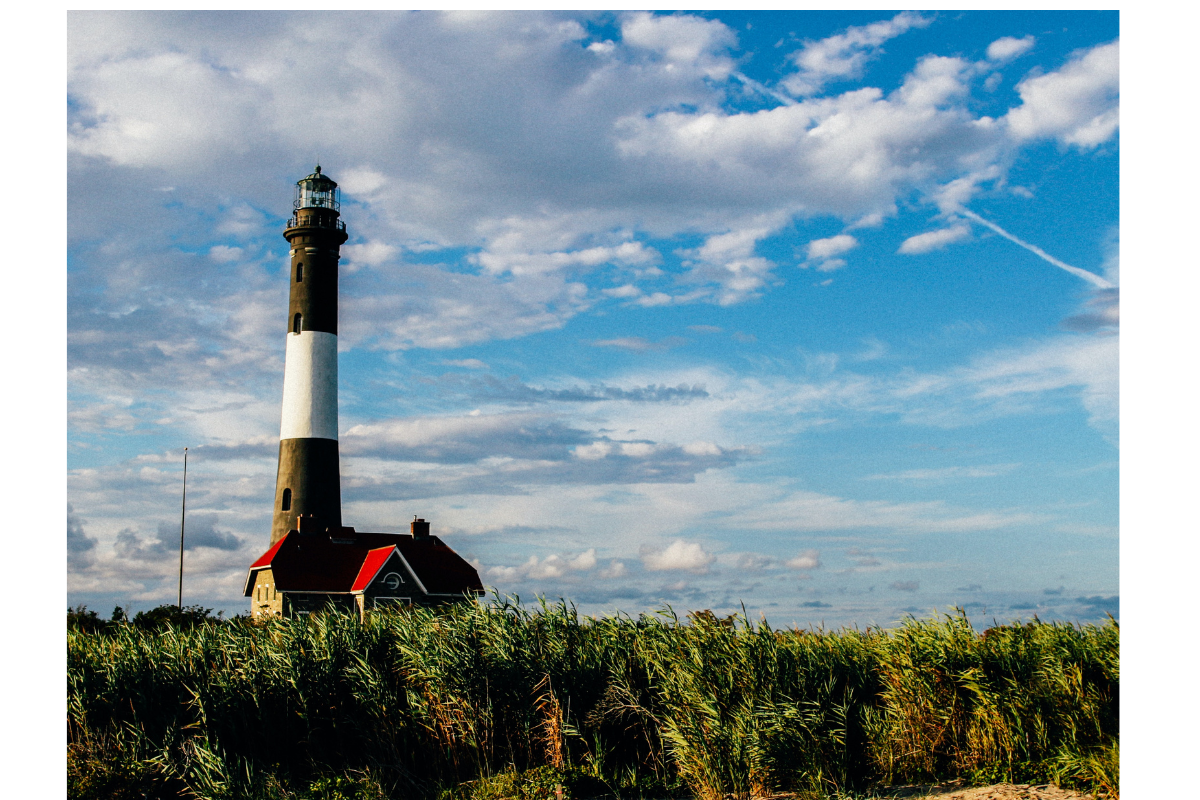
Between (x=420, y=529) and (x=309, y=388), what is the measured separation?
7.77 meters

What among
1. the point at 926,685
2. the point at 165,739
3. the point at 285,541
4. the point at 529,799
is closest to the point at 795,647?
the point at 926,685

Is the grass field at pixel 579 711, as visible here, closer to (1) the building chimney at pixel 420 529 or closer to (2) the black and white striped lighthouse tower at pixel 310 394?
(2) the black and white striped lighthouse tower at pixel 310 394

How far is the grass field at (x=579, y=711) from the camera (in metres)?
12.2

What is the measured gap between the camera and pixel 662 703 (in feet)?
43.9

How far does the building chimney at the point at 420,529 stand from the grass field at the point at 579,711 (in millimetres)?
25422

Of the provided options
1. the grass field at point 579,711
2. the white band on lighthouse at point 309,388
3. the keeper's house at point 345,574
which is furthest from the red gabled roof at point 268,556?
the grass field at point 579,711

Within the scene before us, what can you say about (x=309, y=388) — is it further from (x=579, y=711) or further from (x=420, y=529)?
(x=579, y=711)

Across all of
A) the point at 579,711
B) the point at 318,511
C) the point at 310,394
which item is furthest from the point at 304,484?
the point at 579,711

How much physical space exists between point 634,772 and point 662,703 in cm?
103

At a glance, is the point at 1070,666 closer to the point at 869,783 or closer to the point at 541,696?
the point at 869,783

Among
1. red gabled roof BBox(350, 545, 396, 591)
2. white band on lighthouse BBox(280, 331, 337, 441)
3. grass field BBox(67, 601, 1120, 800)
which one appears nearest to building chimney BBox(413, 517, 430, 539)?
red gabled roof BBox(350, 545, 396, 591)

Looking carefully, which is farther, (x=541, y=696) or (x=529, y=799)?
(x=541, y=696)

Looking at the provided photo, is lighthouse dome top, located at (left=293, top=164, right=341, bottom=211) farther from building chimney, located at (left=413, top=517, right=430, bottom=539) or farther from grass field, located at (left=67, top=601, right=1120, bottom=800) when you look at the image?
grass field, located at (left=67, top=601, right=1120, bottom=800)

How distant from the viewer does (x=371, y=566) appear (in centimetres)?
3612
